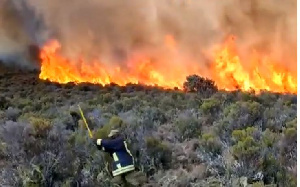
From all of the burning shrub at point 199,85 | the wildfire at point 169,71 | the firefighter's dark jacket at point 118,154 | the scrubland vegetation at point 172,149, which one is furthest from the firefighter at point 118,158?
the wildfire at point 169,71

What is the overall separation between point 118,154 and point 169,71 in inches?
401

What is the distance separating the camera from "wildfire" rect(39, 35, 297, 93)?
13.8 metres

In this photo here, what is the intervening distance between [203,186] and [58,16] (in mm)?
11081

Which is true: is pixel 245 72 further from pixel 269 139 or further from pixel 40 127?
pixel 40 127

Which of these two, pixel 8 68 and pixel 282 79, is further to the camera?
pixel 8 68

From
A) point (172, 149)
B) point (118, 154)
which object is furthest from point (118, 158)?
point (172, 149)

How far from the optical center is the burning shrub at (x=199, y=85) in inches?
516

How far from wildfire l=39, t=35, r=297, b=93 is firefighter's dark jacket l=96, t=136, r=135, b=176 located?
7.83m

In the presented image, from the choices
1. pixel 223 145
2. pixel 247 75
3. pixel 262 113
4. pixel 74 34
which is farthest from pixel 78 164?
pixel 74 34

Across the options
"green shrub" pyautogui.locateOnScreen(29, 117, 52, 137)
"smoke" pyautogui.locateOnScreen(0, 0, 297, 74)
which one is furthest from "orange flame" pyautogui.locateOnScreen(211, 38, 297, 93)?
"green shrub" pyautogui.locateOnScreen(29, 117, 52, 137)

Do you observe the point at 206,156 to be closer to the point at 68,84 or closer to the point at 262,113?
the point at 262,113

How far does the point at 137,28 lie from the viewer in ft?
51.0

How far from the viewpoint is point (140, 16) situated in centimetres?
1511

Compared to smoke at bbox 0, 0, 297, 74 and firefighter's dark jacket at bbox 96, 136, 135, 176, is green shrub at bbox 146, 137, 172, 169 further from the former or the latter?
smoke at bbox 0, 0, 297, 74
